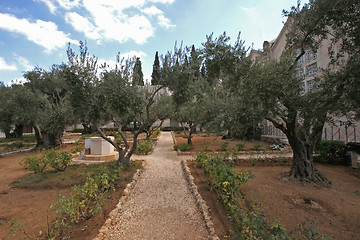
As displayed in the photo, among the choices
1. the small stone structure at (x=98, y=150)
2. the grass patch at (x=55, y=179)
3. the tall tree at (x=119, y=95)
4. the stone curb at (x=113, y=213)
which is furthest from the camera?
the small stone structure at (x=98, y=150)

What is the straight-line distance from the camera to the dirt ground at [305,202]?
10.7 ft

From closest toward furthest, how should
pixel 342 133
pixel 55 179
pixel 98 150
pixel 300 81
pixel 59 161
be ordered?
pixel 300 81, pixel 55 179, pixel 59 161, pixel 98 150, pixel 342 133

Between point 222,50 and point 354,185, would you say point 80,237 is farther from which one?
point 354,185

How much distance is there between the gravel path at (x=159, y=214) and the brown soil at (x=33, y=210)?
13.2 inches

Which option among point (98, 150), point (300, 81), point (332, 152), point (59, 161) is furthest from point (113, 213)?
point (332, 152)

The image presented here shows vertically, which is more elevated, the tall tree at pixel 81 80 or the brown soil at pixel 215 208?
the tall tree at pixel 81 80

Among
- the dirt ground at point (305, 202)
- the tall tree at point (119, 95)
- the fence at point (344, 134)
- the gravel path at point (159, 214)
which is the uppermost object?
the tall tree at point (119, 95)

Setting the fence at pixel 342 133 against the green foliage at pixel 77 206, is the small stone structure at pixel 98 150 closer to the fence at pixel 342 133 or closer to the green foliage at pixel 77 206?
the green foliage at pixel 77 206

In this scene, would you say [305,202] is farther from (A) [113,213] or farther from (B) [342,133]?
(B) [342,133]

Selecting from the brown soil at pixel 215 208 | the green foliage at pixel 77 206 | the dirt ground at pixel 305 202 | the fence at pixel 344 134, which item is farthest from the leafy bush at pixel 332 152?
the green foliage at pixel 77 206

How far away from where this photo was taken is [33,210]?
3844 mm

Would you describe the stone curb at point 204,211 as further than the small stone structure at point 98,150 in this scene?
No

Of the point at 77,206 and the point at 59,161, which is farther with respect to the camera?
the point at 59,161

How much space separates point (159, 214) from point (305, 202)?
338cm
